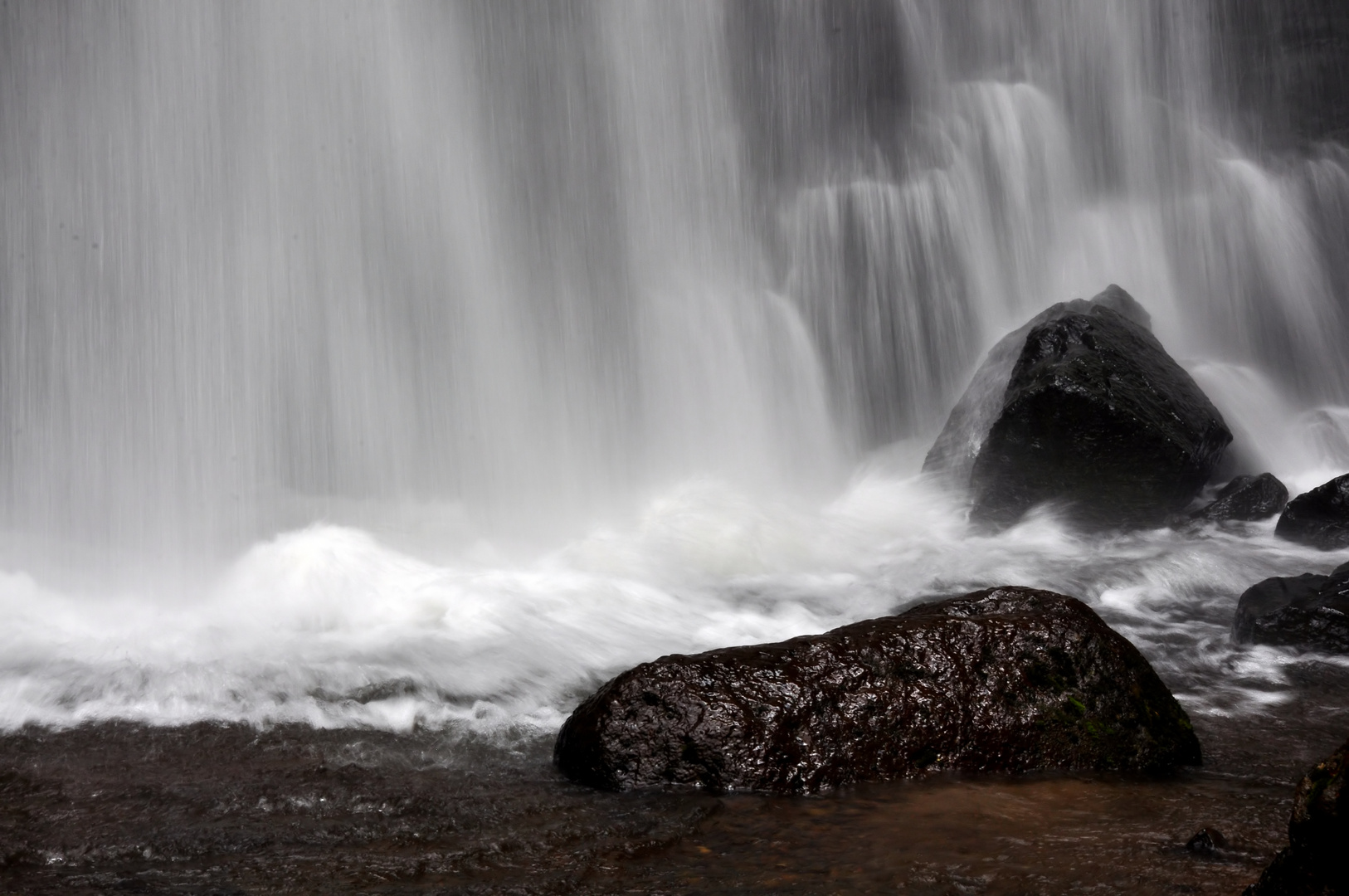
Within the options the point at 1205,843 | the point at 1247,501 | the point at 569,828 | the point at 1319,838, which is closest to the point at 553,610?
the point at 569,828

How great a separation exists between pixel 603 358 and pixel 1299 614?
9401mm

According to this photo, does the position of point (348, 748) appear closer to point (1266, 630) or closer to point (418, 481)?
point (1266, 630)

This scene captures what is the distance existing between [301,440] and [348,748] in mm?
7578

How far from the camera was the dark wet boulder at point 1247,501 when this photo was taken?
10.7 m

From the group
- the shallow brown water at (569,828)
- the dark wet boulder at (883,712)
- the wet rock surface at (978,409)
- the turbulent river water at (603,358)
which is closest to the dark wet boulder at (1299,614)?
the turbulent river water at (603,358)

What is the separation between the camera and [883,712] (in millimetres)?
4242

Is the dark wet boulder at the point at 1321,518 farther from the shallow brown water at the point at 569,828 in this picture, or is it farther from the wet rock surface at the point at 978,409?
the shallow brown water at the point at 569,828

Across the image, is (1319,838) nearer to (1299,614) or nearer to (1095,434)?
(1299,614)

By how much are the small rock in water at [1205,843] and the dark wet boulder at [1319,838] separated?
126 centimetres

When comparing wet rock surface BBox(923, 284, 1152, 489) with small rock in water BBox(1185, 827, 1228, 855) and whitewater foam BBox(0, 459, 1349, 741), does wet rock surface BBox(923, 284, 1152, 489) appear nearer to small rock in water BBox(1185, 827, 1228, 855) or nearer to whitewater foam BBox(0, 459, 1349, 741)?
whitewater foam BBox(0, 459, 1349, 741)

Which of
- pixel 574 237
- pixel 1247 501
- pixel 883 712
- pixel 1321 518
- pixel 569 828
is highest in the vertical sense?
pixel 574 237

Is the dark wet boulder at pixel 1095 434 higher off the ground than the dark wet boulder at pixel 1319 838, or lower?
higher

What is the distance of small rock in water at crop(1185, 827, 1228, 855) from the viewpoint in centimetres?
329

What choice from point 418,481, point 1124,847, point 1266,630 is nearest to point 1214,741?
point 1124,847
